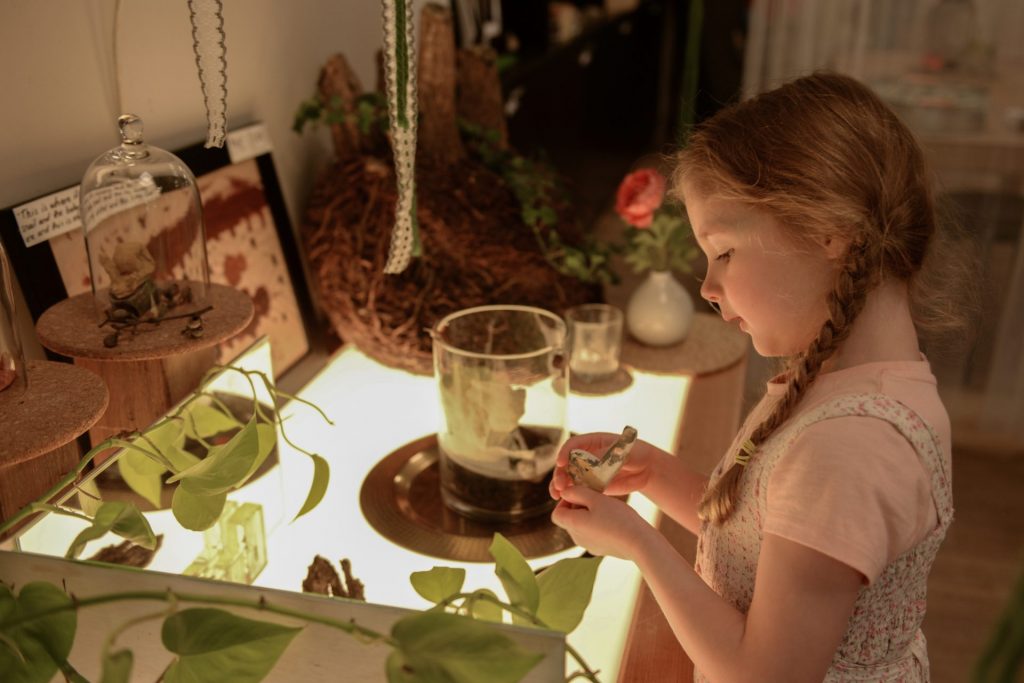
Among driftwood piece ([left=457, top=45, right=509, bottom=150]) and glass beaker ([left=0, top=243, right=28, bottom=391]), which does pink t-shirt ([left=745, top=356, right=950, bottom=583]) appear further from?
driftwood piece ([left=457, top=45, right=509, bottom=150])

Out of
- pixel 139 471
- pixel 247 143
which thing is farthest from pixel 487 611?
pixel 247 143

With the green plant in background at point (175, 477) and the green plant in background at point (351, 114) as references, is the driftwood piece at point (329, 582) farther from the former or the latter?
the green plant in background at point (351, 114)

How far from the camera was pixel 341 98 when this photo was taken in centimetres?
147

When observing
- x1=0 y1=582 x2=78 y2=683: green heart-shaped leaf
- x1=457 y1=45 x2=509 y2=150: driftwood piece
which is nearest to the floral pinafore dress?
x1=0 y1=582 x2=78 y2=683: green heart-shaped leaf

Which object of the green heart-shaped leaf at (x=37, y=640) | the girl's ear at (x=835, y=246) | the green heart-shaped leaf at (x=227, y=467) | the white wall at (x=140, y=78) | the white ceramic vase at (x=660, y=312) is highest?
the white wall at (x=140, y=78)

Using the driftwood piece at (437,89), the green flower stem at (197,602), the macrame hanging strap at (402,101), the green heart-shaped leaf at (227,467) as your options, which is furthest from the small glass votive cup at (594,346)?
the green flower stem at (197,602)

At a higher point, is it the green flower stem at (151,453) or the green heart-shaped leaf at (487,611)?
the green flower stem at (151,453)

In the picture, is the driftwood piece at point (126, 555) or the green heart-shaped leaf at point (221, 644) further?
the driftwood piece at point (126, 555)

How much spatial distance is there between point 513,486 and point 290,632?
1.93 ft

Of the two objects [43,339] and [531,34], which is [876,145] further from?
[531,34]

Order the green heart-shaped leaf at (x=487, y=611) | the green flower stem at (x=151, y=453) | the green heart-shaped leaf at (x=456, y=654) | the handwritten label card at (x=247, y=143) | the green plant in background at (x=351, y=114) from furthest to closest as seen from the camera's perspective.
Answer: the green plant in background at (x=351, y=114) < the handwritten label card at (x=247, y=143) < the green flower stem at (x=151, y=453) < the green heart-shaped leaf at (x=487, y=611) < the green heart-shaped leaf at (x=456, y=654)

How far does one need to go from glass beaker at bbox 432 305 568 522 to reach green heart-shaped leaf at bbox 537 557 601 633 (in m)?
0.47

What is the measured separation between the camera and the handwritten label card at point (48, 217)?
942mm

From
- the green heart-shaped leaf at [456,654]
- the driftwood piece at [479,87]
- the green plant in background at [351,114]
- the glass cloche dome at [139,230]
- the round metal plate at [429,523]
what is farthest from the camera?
the driftwood piece at [479,87]
